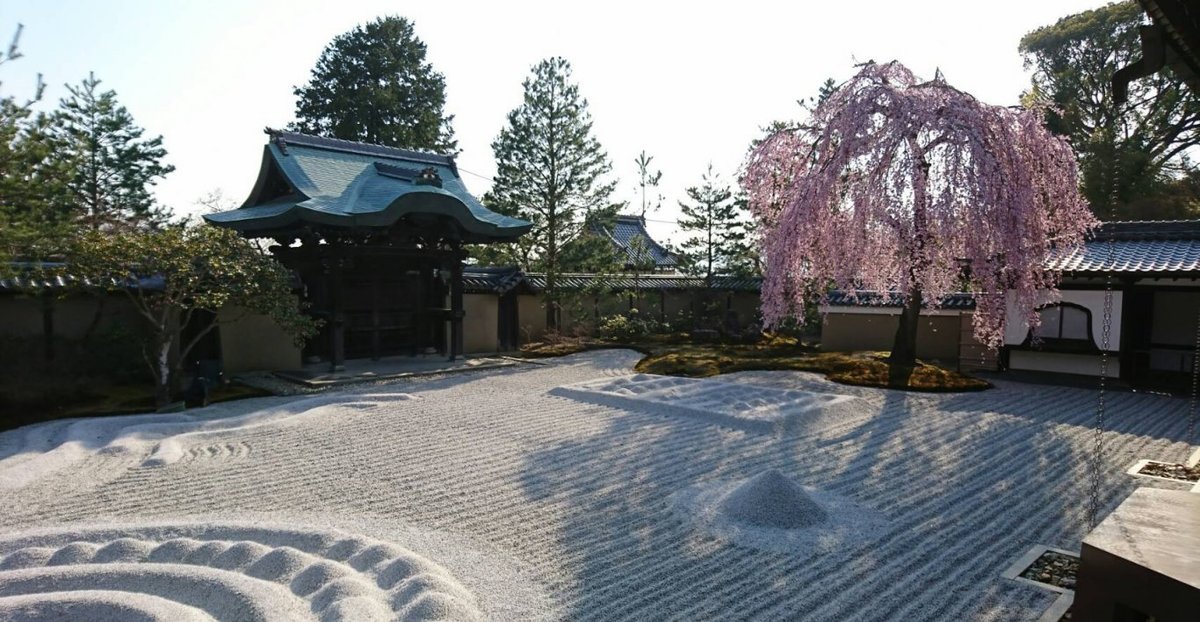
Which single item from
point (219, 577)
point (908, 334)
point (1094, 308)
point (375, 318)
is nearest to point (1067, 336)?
point (1094, 308)

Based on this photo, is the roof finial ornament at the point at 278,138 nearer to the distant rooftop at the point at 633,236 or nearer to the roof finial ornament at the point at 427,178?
the roof finial ornament at the point at 427,178

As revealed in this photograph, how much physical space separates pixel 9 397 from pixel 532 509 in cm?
953

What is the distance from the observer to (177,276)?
9445 mm

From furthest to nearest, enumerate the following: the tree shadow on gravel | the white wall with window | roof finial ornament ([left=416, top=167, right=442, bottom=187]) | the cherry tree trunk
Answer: roof finial ornament ([left=416, top=167, right=442, bottom=187]) → the cherry tree trunk → the white wall with window → the tree shadow on gravel

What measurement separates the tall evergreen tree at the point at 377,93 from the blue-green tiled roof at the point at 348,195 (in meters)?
13.1

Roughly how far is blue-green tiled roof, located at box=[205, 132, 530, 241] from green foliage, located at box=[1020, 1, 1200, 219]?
596 inches

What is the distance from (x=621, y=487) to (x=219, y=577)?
11.0ft

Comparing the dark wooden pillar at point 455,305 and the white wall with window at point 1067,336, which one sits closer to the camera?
the white wall with window at point 1067,336

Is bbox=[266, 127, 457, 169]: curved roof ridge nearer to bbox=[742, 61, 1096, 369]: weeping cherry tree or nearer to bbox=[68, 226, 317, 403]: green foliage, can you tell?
bbox=[68, 226, 317, 403]: green foliage

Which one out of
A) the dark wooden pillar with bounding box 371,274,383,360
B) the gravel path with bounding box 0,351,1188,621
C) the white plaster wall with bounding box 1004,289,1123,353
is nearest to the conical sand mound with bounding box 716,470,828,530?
the gravel path with bounding box 0,351,1188,621

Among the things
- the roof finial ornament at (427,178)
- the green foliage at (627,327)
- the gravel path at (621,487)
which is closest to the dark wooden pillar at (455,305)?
the roof finial ornament at (427,178)

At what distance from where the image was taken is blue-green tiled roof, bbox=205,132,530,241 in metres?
13.0

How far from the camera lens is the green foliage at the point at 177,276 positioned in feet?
29.6

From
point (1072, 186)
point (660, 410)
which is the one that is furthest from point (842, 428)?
point (1072, 186)
